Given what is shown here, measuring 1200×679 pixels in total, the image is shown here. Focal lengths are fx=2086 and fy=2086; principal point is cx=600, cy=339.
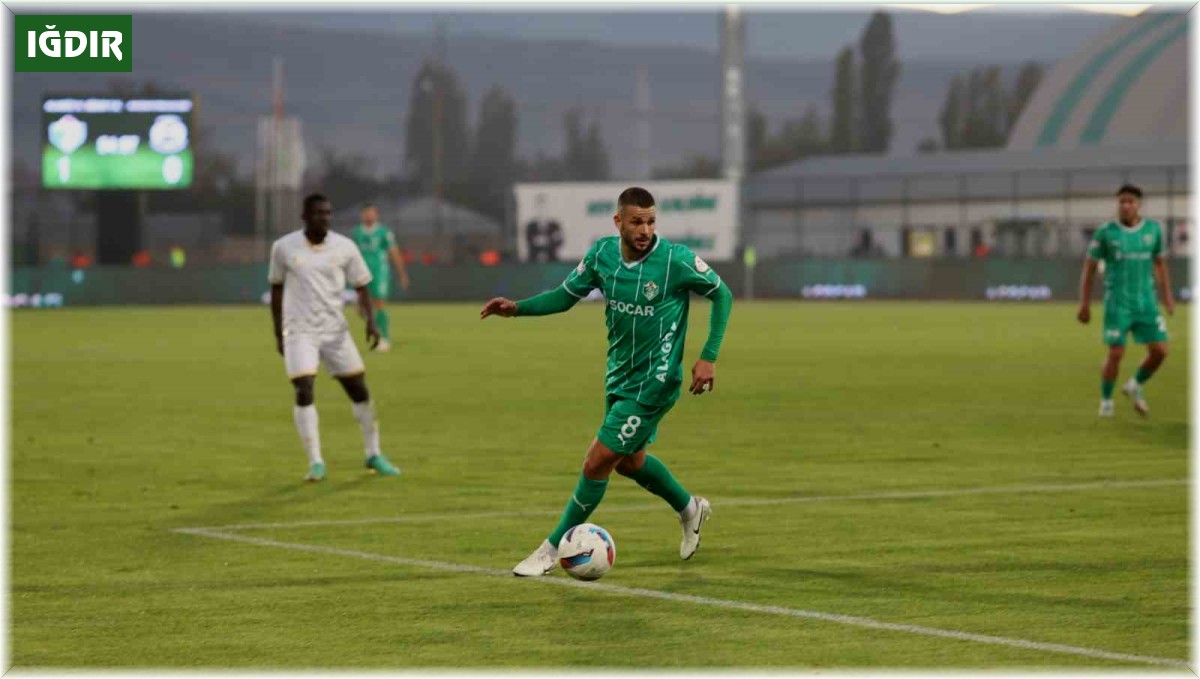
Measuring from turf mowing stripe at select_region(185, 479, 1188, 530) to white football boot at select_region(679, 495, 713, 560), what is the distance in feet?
6.41

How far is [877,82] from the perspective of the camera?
593ft

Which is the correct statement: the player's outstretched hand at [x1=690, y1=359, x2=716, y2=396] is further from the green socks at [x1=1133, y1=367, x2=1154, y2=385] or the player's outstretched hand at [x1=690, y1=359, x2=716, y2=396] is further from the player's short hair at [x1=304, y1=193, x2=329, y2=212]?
the green socks at [x1=1133, y1=367, x2=1154, y2=385]

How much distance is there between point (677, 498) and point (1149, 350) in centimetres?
998

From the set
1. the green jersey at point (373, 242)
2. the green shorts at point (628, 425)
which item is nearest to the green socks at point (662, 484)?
the green shorts at point (628, 425)

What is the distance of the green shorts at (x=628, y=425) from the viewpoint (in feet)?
33.8

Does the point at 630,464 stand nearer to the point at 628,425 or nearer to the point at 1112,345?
the point at 628,425

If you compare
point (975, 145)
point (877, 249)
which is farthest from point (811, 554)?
point (975, 145)

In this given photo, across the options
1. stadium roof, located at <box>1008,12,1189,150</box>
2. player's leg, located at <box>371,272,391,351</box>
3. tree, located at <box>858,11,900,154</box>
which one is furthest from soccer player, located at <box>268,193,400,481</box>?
tree, located at <box>858,11,900,154</box>

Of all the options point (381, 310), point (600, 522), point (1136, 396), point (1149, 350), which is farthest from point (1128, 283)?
point (381, 310)

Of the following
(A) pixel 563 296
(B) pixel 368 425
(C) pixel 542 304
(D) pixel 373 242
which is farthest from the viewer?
(D) pixel 373 242

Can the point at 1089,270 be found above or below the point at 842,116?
below

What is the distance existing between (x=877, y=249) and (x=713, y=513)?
6794 cm

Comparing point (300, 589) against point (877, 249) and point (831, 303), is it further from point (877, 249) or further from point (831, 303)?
point (877, 249)

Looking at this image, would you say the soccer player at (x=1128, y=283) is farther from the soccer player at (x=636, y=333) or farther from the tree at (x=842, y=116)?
the tree at (x=842, y=116)
